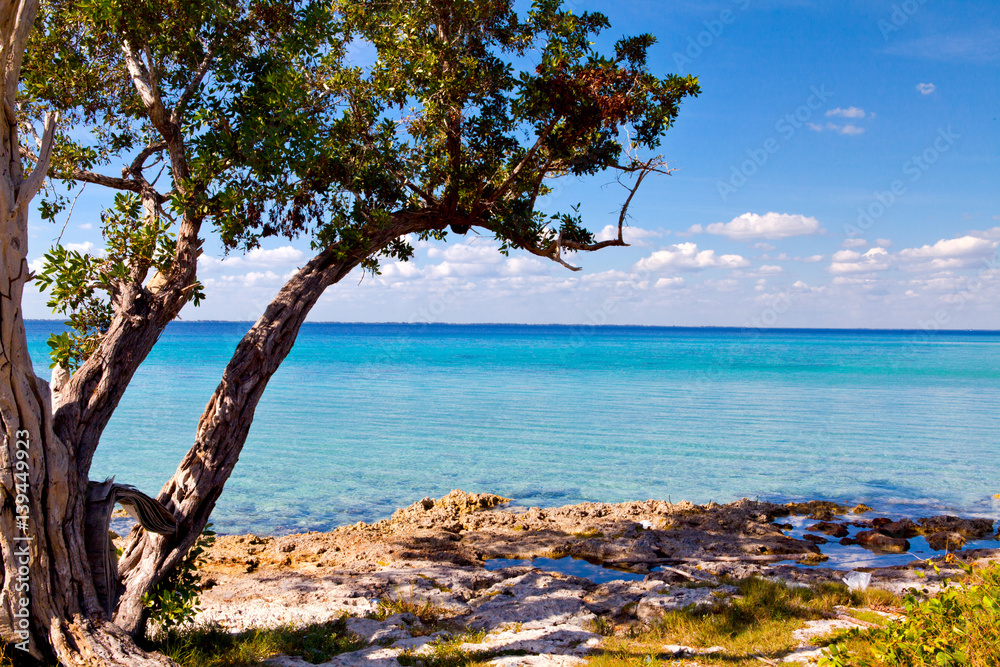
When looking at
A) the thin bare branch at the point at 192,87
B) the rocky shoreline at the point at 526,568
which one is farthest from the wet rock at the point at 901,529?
the thin bare branch at the point at 192,87

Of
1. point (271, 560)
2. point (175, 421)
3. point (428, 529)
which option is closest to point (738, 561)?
point (428, 529)

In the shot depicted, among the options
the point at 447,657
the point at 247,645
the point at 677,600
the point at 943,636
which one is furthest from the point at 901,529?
the point at 247,645

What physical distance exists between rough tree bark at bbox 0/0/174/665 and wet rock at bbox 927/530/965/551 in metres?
12.2

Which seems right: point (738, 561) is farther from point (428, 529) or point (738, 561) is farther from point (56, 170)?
point (56, 170)

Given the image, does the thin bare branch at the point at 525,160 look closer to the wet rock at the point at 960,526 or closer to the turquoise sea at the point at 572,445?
the turquoise sea at the point at 572,445

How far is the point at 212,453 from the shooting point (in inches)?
262

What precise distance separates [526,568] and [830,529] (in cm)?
640

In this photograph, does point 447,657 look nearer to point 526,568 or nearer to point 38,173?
point 526,568

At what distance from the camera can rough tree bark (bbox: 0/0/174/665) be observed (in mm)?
5191

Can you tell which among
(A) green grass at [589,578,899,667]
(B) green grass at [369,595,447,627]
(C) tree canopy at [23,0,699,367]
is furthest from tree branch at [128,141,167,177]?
(A) green grass at [589,578,899,667]

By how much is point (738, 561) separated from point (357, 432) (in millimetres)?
15925

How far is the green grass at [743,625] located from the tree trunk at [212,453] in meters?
4.27

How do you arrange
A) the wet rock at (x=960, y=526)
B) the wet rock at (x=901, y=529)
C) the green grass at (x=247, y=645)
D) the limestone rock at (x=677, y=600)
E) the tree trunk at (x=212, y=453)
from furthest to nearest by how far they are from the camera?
1. the wet rock at (x=901, y=529)
2. the wet rock at (x=960, y=526)
3. the limestone rock at (x=677, y=600)
4. the tree trunk at (x=212, y=453)
5. the green grass at (x=247, y=645)

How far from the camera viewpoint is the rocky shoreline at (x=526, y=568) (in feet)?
24.3
